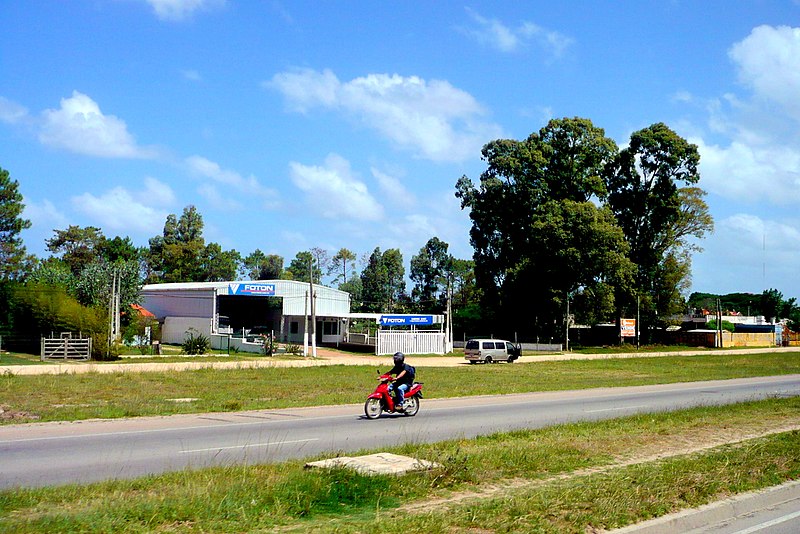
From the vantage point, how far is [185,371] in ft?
121

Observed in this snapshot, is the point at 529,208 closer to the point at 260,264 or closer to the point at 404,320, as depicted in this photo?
the point at 404,320

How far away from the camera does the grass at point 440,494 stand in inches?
298

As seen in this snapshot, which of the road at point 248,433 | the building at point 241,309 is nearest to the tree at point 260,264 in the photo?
the building at point 241,309

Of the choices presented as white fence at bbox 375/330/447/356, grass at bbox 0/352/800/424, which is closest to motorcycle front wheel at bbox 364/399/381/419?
grass at bbox 0/352/800/424

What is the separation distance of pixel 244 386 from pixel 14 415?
1095 centimetres

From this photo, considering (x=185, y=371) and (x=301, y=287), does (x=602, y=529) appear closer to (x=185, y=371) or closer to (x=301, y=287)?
(x=185, y=371)

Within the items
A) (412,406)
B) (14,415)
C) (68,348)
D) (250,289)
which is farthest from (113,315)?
(412,406)

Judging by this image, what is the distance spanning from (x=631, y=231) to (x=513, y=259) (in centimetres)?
1397

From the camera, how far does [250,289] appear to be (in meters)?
66.7

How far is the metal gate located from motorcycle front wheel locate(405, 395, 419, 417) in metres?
30.7

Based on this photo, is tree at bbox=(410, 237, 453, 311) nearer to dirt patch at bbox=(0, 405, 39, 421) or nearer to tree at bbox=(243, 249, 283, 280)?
tree at bbox=(243, 249, 283, 280)

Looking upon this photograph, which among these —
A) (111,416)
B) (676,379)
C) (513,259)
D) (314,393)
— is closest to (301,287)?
(513,259)

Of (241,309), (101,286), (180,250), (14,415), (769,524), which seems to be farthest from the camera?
(180,250)

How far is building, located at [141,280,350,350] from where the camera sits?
67312 millimetres
